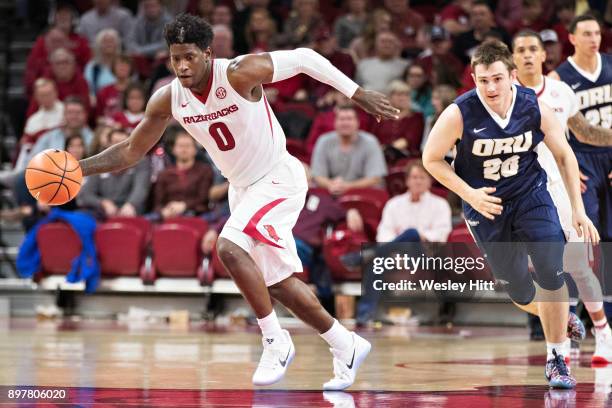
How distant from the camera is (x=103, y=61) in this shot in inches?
583

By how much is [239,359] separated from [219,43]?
6.37m

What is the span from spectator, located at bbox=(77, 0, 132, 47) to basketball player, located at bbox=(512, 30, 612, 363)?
8922 millimetres

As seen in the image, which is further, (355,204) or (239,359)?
(355,204)

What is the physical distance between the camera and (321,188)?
11.7m

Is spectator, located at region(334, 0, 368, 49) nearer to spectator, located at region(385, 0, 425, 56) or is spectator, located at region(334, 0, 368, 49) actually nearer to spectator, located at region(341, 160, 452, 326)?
spectator, located at region(385, 0, 425, 56)

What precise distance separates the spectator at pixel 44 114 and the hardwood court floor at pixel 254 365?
12.1ft

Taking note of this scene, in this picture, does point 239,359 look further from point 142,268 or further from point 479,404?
point 142,268

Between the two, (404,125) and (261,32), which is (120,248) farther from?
(261,32)

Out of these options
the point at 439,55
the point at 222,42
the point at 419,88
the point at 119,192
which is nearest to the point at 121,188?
the point at 119,192

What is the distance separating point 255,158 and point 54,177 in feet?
3.45

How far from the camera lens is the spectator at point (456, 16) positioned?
45.3ft

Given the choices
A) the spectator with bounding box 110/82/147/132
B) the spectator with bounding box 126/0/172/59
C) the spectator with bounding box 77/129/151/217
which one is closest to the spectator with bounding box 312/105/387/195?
the spectator with bounding box 77/129/151/217

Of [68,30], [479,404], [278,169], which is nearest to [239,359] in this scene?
[278,169]

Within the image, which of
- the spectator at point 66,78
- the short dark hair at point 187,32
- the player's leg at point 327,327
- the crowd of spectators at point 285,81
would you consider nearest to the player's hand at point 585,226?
the player's leg at point 327,327
